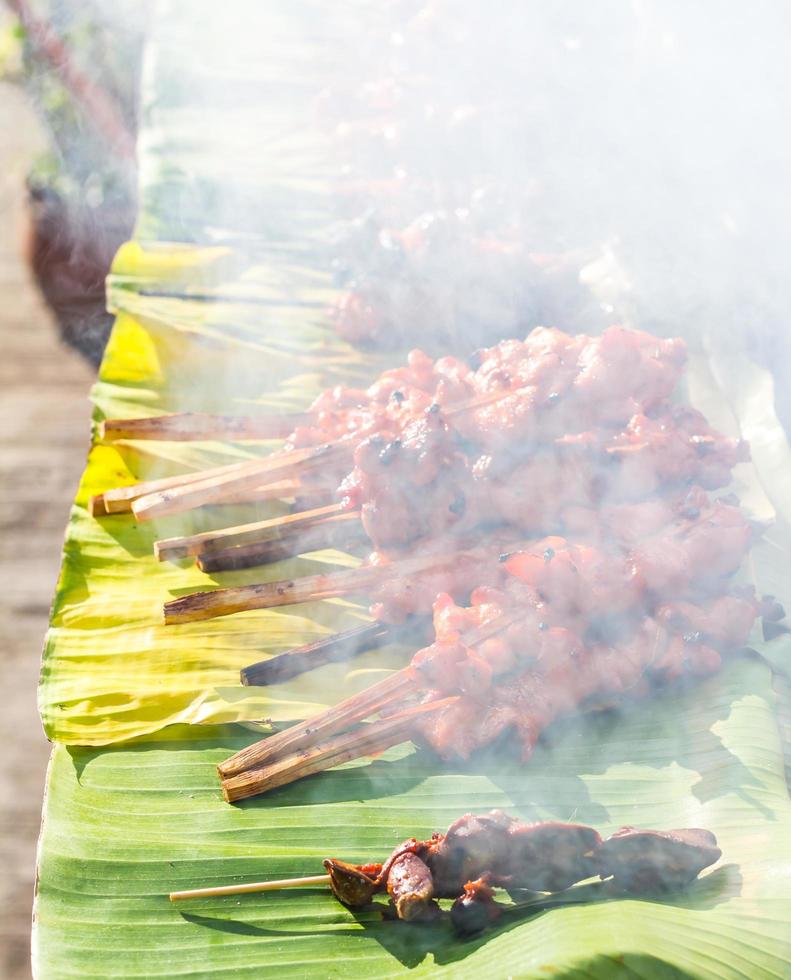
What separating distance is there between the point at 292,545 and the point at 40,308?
16.4ft

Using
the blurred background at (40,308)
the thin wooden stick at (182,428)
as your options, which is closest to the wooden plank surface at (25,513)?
the blurred background at (40,308)

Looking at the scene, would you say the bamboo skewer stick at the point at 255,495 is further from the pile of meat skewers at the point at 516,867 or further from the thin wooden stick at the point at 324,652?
the pile of meat skewers at the point at 516,867

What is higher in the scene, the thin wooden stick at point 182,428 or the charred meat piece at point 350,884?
the thin wooden stick at point 182,428

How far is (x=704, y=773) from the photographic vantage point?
356 centimetres

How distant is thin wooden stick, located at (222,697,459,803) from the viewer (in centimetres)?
344

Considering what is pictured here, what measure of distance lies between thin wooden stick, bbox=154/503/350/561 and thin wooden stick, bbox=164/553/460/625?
0.99 ft

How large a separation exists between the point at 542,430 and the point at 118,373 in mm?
2709

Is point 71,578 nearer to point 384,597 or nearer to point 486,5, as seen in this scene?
point 384,597

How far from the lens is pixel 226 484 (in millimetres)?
4402

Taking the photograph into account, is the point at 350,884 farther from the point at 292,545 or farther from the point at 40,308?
the point at 40,308

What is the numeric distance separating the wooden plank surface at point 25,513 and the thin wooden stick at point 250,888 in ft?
5.93

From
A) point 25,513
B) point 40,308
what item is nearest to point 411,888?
point 25,513

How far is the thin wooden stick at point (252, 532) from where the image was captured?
4305 millimetres

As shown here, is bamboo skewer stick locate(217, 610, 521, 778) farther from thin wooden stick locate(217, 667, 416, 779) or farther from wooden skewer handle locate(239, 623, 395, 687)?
wooden skewer handle locate(239, 623, 395, 687)
